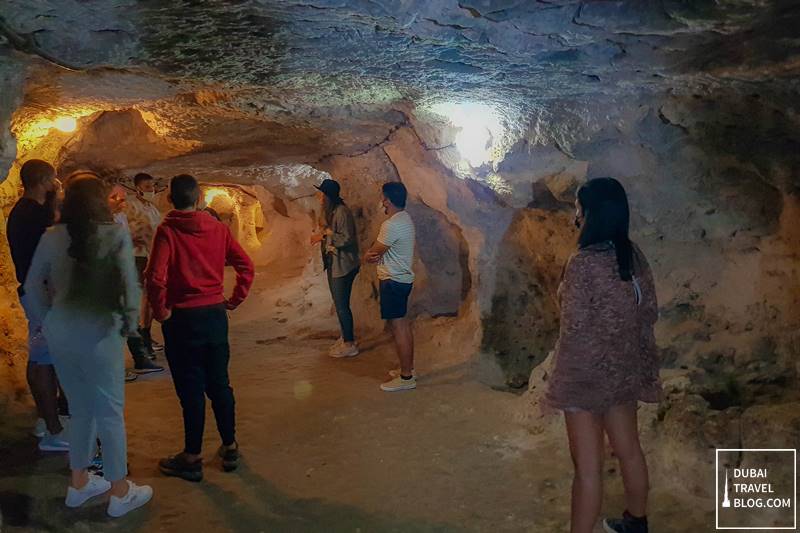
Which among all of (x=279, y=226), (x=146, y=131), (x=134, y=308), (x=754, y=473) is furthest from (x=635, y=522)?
(x=279, y=226)

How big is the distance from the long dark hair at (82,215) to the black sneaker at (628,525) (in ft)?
9.31

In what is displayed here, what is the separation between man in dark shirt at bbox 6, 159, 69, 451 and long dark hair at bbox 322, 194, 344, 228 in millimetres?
3126

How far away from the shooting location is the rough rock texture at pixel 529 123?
2602mm

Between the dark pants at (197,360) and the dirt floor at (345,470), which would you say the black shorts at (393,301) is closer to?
the dirt floor at (345,470)

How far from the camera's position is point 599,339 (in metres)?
2.44

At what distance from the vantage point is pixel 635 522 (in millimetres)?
2766

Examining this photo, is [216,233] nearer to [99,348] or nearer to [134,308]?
[134,308]

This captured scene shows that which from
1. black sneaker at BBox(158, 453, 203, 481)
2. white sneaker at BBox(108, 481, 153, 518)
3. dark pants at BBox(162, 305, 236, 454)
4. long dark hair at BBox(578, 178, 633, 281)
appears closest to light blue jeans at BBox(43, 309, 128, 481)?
white sneaker at BBox(108, 481, 153, 518)

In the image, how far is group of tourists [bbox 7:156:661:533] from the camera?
246 centimetres

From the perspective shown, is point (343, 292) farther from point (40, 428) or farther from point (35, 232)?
point (35, 232)

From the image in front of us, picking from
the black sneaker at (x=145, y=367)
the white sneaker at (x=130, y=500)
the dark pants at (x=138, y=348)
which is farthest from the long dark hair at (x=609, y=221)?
the black sneaker at (x=145, y=367)

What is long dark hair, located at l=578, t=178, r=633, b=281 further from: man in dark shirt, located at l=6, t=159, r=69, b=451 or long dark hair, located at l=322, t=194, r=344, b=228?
long dark hair, located at l=322, t=194, r=344, b=228

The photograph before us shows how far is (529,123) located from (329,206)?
284cm

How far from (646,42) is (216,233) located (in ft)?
8.23
